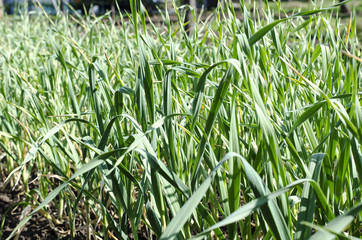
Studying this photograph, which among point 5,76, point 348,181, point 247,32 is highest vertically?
point 247,32

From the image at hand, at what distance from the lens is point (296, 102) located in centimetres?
106

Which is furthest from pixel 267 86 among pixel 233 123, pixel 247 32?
pixel 233 123

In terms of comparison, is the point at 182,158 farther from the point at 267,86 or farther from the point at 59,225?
the point at 59,225

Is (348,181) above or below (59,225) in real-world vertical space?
above

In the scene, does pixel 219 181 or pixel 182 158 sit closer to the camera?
pixel 219 181

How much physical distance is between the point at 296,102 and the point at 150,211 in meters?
0.51

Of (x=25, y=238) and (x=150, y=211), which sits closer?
(x=150, y=211)

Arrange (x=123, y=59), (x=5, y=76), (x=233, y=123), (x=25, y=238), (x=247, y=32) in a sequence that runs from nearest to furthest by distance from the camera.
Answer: (x=233, y=123) → (x=247, y=32) → (x=25, y=238) → (x=5, y=76) → (x=123, y=59)

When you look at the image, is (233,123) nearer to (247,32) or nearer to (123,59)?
(247,32)

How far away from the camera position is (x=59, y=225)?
4.38ft

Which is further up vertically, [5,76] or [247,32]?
[247,32]

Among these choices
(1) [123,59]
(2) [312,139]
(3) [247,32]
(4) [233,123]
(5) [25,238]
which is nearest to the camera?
(4) [233,123]

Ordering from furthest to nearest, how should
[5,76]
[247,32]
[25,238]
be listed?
[5,76]
[25,238]
[247,32]

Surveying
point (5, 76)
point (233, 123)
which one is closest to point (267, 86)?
point (233, 123)
